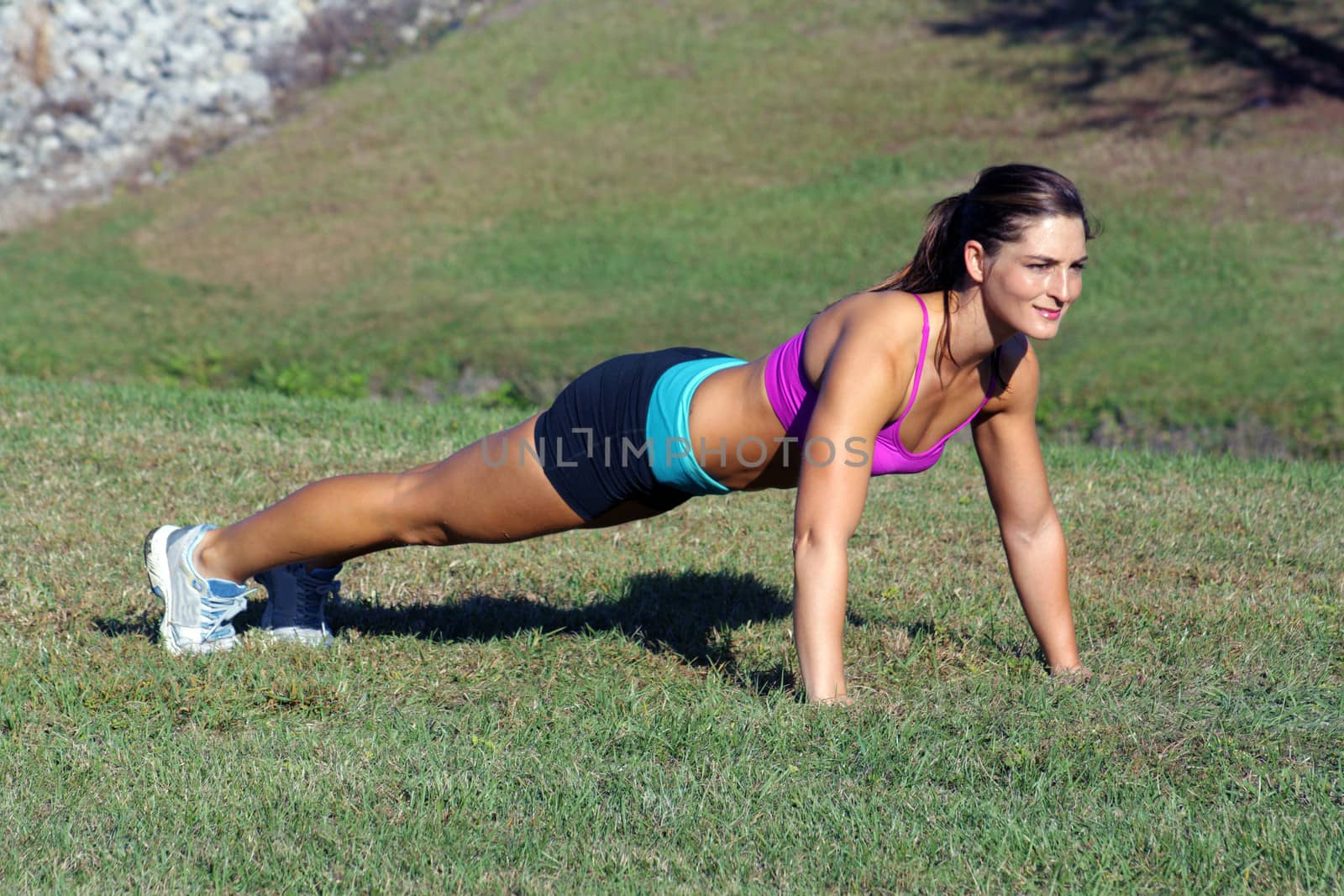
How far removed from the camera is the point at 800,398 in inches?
152

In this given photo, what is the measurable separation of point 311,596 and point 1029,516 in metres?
2.38

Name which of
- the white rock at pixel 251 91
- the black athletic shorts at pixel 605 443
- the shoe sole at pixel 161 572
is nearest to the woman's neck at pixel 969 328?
the black athletic shorts at pixel 605 443

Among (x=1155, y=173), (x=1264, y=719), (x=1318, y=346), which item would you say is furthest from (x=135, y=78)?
(x=1264, y=719)

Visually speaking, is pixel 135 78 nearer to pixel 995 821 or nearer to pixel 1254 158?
pixel 1254 158

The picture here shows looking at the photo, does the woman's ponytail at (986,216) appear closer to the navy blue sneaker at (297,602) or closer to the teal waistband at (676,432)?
the teal waistband at (676,432)

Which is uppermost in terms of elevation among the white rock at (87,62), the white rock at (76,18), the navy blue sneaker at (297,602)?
the white rock at (76,18)

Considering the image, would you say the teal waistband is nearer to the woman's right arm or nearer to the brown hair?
the woman's right arm

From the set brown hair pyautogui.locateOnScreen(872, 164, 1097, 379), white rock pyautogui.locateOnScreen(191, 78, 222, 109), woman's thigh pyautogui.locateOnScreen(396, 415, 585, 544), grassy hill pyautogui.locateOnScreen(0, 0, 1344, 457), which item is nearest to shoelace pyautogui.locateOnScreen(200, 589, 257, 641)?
woman's thigh pyautogui.locateOnScreen(396, 415, 585, 544)

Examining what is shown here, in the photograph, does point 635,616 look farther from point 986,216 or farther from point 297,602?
point 986,216

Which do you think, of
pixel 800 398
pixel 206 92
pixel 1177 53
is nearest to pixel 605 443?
pixel 800 398

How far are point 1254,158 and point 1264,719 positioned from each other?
1846 cm

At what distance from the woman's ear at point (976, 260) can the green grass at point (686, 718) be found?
1.26 m

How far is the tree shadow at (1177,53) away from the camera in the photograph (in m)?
22.0

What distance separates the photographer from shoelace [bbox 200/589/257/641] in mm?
4559
